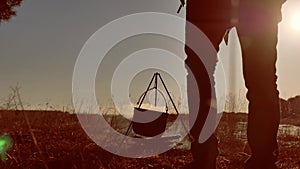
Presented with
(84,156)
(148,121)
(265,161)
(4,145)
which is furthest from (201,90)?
(148,121)

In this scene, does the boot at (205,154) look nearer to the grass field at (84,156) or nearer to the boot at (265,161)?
the boot at (265,161)

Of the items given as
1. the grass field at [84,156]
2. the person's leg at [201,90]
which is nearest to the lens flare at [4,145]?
the grass field at [84,156]

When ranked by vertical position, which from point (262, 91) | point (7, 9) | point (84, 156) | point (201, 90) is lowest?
point (84, 156)

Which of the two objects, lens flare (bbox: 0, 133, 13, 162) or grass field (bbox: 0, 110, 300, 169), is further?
grass field (bbox: 0, 110, 300, 169)

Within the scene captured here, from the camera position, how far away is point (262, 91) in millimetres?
3676

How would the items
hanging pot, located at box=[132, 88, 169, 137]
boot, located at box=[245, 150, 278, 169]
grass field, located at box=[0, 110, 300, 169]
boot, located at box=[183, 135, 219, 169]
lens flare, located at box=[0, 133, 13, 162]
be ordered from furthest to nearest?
hanging pot, located at box=[132, 88, 169, 137]
grass field, located at box=[0, 110, 300, 169]
lens flare, located at box=[0, 133, 13, 162]
boot, located at box=[183, 135, 219, 169]
boot, located at box=[245, 150, 278, 169]

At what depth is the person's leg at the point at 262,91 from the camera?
143 inches

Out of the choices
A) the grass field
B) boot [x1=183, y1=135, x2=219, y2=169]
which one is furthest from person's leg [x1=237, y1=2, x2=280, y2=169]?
the grass field

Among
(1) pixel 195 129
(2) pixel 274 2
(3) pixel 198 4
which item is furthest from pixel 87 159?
(2) pixel 274 2

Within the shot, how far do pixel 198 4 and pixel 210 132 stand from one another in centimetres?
124

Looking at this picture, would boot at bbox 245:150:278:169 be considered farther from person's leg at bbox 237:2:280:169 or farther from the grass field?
the grass field

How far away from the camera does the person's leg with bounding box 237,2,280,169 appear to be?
11.9 ft

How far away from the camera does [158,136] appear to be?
31.2ft

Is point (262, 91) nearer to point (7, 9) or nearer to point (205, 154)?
point (205, 154)
